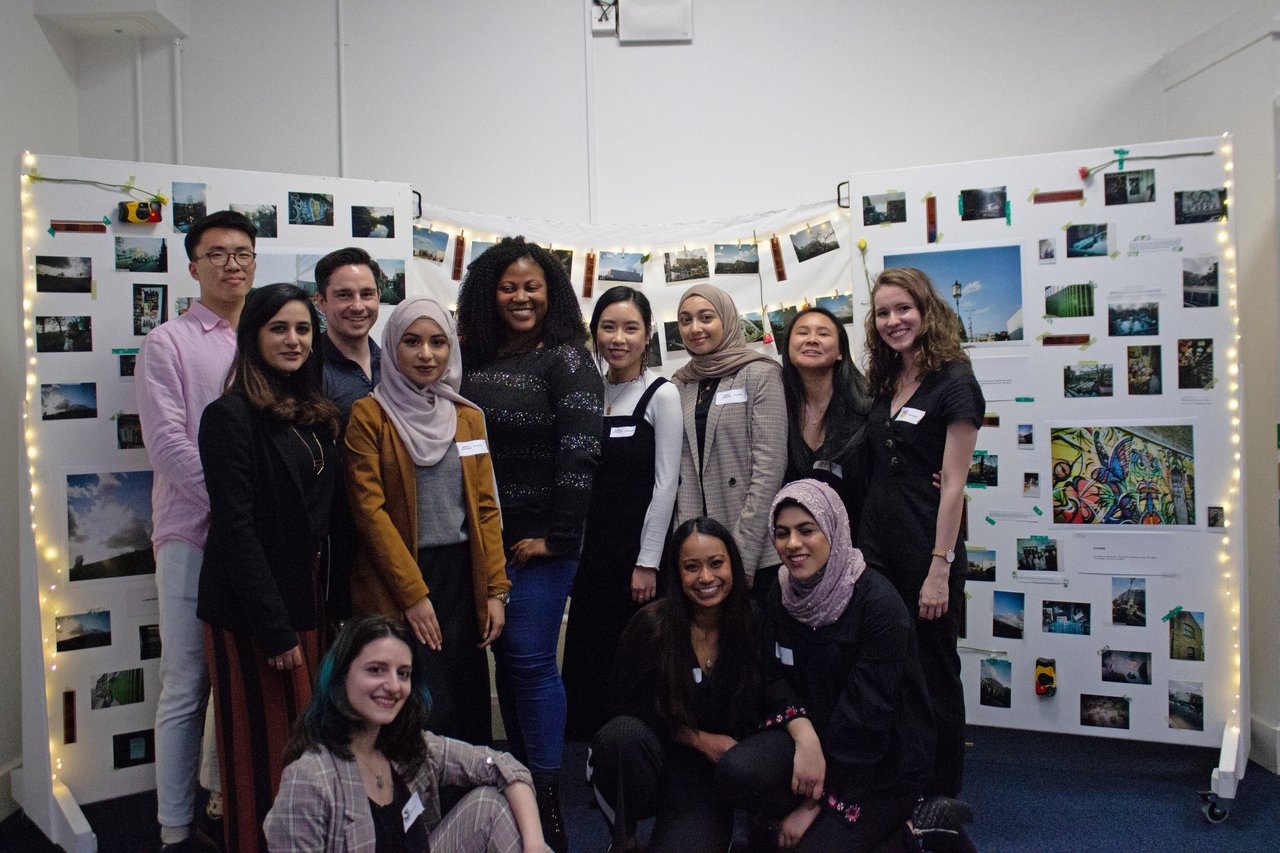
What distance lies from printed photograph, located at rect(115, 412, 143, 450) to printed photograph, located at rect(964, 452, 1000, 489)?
9.00 feet

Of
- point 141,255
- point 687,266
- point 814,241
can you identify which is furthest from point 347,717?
point 814,241

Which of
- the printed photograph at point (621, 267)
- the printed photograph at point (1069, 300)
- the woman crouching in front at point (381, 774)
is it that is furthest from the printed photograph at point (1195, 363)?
the woman crouching in front at point (381, 774)

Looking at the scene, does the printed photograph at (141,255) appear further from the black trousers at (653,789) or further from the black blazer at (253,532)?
the black trousers at (653,789)

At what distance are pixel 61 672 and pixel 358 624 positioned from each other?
1.45 meters

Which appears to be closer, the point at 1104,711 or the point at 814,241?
the point at 1104,711

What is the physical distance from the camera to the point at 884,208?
3172 millimetres

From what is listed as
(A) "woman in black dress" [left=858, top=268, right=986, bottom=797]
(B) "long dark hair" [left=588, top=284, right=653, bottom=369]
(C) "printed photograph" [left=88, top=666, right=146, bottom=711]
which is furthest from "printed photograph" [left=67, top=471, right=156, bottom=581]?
(A) "woman in black dress" [left=858, top=268, right=986, bottom=797]

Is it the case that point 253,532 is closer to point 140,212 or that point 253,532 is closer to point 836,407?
point 140,212

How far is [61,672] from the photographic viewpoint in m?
2.68

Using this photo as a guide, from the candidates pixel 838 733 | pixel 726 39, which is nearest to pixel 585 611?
pixel 838 733

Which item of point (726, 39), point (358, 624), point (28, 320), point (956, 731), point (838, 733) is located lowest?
point (956, 731)

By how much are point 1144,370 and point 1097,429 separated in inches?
9.6

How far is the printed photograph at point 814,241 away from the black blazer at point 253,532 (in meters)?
2.09

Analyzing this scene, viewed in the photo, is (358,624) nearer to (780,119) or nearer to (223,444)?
(223,444)
